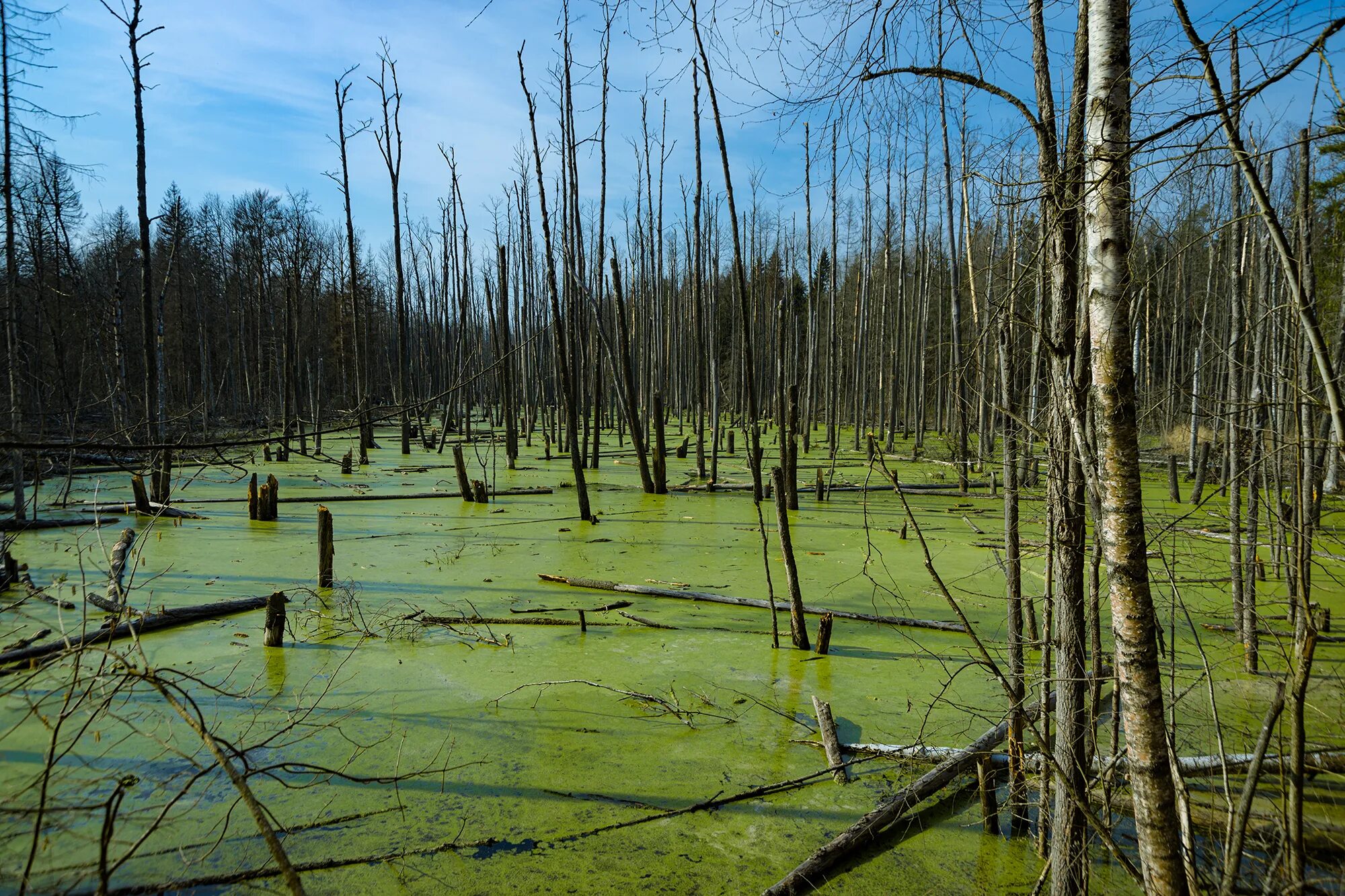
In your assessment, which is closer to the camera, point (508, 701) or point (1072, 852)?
point (1072, 852)

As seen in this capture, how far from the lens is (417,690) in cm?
410

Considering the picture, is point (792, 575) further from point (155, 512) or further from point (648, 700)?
point (155, 512)

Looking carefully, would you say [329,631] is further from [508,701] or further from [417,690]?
[508,701]

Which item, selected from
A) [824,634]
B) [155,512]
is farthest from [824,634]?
[155,512]

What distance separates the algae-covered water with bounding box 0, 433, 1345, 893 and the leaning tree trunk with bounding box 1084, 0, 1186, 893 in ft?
1.19

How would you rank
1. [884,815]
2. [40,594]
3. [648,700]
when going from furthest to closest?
[40,594] → [648,700] → [884,815]

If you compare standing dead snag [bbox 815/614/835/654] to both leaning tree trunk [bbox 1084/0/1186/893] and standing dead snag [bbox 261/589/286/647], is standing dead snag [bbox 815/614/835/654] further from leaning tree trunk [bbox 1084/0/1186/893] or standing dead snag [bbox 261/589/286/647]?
standing dead snag [bbox 261/589/286/647]

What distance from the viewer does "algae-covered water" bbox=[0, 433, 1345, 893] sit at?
2645 mm

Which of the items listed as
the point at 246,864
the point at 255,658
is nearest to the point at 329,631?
the point at 255,658

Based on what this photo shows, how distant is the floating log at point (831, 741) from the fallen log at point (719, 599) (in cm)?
122

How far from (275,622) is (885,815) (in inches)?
138

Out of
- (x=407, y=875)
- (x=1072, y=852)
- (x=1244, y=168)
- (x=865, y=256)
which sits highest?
(x=865, y=256)

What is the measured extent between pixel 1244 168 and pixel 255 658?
4.77 meters

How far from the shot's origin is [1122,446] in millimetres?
1776
